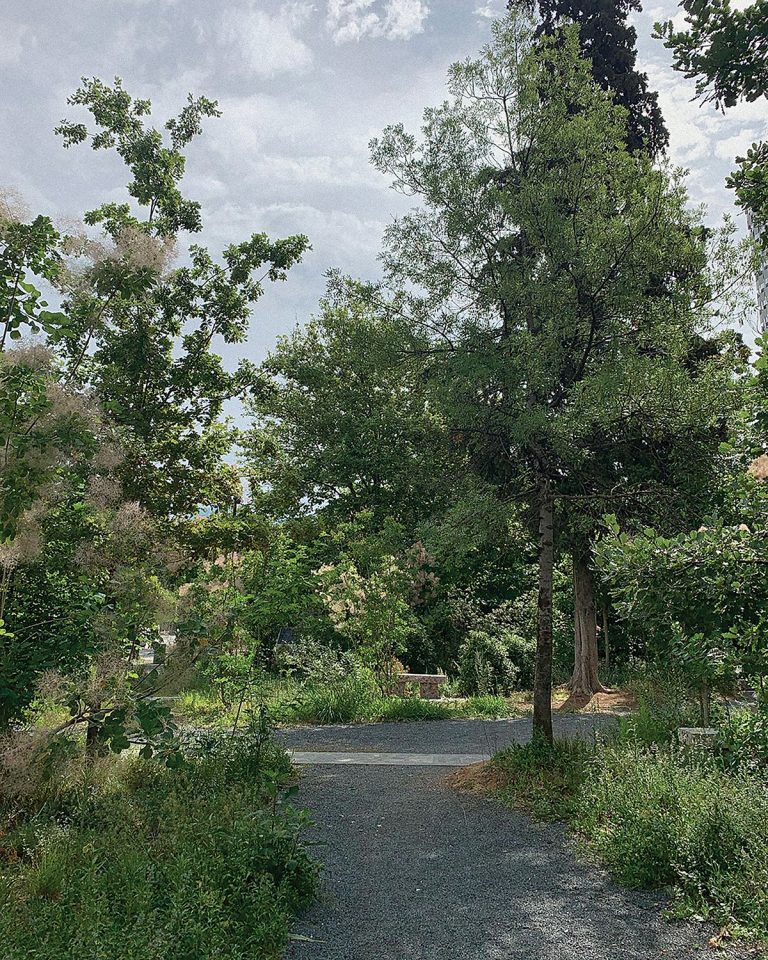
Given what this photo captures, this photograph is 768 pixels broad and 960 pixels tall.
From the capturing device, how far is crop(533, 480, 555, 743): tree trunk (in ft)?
20.9

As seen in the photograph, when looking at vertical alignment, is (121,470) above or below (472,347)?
below

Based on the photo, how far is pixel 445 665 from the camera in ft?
45.2

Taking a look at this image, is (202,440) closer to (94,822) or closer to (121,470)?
→ (121,470)

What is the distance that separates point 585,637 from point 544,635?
21.0ft

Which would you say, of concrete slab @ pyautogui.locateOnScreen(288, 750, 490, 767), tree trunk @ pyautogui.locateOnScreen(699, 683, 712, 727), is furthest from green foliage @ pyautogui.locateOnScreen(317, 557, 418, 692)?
tree trunk @ pyautogui.locateOnScreen(699, 683, 712, 727)

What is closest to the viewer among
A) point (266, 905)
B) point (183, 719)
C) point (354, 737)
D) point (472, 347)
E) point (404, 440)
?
point (266, 905)

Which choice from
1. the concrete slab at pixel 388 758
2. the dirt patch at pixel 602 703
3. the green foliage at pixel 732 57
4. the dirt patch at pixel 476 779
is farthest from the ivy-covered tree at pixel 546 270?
the dirt patch at pixel 602 703

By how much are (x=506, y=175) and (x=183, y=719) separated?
6653 mm

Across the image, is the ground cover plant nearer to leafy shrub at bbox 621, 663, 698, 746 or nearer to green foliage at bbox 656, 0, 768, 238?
leafy shrub at bbox 621, 663, 698, 746

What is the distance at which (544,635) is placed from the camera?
21.4 feet

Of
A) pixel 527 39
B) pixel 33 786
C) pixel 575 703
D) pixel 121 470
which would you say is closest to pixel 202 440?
pixel 121 470

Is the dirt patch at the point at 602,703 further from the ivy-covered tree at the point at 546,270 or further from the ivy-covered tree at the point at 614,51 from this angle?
the ivy-covered tree at the point at 614,51

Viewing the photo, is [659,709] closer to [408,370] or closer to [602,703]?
[602,703]

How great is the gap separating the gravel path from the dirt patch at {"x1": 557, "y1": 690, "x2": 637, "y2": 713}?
16.6 feet
